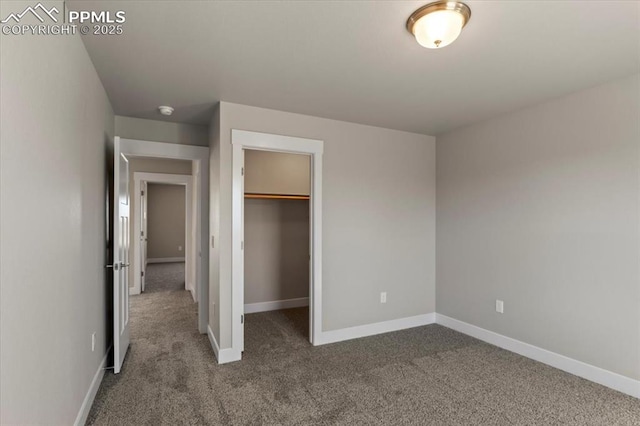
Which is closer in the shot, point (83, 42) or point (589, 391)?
point (83, 42)

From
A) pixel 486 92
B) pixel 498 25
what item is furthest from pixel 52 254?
pixel 486 92

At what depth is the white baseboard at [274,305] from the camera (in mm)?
4574

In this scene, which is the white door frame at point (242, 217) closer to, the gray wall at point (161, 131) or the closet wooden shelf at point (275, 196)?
the gray wall at point (161, 131)

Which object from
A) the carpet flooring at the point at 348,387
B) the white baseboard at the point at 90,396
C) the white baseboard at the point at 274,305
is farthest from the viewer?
the white baseboard at the point at 274,305

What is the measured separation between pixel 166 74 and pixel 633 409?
4.17 m

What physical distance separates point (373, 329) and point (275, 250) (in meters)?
1.83

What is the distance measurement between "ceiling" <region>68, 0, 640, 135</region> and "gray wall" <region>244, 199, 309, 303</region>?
185 centimetres

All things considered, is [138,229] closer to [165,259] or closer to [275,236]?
[275,236]

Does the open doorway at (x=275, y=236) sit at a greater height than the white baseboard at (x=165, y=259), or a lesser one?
greater

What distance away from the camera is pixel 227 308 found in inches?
119

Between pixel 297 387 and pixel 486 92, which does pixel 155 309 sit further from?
pixel 486 92

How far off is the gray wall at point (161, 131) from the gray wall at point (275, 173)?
0.87 meters

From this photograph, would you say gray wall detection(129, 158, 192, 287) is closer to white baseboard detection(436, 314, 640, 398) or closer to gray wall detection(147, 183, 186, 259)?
gray wall detection(147, 183, 186, 259)

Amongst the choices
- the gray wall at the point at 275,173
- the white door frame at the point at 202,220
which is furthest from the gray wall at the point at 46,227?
the gray wall at the point at 275,173
